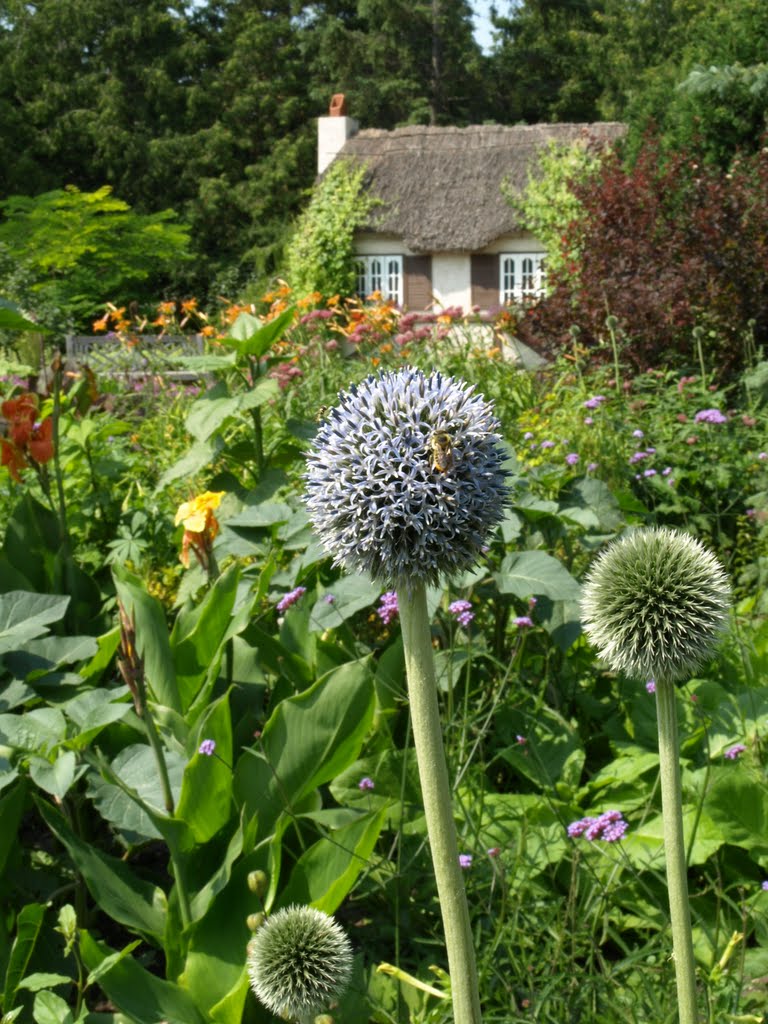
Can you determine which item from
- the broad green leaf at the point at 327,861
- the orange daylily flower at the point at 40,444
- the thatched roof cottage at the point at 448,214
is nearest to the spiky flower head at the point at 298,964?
the broad green leaf at the point at 327,861

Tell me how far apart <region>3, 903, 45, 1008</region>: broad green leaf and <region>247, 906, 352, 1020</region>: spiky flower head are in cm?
51

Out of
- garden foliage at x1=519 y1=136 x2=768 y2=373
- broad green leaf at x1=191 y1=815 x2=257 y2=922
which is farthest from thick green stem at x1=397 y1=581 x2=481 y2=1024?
garden foliage at x1=519 y1=136 x2=768 y2=373

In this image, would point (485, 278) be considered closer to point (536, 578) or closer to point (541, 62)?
point (541, 62)

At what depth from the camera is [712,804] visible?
6.89 ft

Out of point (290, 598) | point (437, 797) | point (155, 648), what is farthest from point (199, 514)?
point (437, 797)

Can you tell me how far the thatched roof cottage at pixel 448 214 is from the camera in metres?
20.9

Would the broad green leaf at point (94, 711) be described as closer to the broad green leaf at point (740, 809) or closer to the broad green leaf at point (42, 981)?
the broad green leaf at point (42, 981)

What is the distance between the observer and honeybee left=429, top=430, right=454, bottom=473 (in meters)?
1.26

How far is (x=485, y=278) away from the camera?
2142cm

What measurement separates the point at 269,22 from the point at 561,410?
3005cm

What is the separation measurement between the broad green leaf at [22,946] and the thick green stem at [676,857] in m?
1.13

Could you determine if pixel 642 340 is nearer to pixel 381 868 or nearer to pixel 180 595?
pixel 180 595

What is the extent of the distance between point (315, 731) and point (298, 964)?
1.85ft

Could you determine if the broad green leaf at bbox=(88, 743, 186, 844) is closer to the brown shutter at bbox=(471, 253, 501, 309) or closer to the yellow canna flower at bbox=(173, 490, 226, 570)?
the yellow canna flower at bbox=(173, 490, 226, 570)
